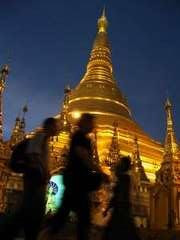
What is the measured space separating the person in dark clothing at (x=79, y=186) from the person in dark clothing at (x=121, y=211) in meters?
0.67

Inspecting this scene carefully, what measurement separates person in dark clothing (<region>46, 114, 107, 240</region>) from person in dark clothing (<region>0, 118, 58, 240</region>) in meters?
0.54

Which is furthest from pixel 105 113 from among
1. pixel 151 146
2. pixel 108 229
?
pixel 108 229

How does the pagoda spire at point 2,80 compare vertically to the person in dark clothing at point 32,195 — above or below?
above

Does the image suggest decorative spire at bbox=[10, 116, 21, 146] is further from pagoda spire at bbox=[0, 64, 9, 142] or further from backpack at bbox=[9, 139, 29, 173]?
backpack at bbox=[9, 139, 29, 173]

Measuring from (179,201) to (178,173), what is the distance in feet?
5.15

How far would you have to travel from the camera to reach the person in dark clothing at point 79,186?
5461 millimetres

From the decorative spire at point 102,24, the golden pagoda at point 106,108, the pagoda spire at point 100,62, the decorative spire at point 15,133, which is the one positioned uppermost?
the decorative spire at point 102,24

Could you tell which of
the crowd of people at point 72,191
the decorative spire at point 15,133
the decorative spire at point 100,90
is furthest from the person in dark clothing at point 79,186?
the decorative spire at point 100,90

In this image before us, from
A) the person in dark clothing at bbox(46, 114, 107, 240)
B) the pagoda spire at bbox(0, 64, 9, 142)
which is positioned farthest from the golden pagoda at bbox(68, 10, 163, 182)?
the person in dark clothing at bbox(46, 114, 107, 240)

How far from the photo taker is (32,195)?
4.92m

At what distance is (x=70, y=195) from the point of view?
550 centimetres

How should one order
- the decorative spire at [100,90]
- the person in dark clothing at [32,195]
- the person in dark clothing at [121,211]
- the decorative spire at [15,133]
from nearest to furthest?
the person in dark clothing at [32,195] → the person in dark clothing at [121,211] → the decorative spire at [15,133] → the decorative spire at [100,90]

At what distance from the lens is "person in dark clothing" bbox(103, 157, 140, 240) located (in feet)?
19.6

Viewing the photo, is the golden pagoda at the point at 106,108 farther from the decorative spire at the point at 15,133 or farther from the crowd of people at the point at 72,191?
the crowd of people at the point at 72,191
